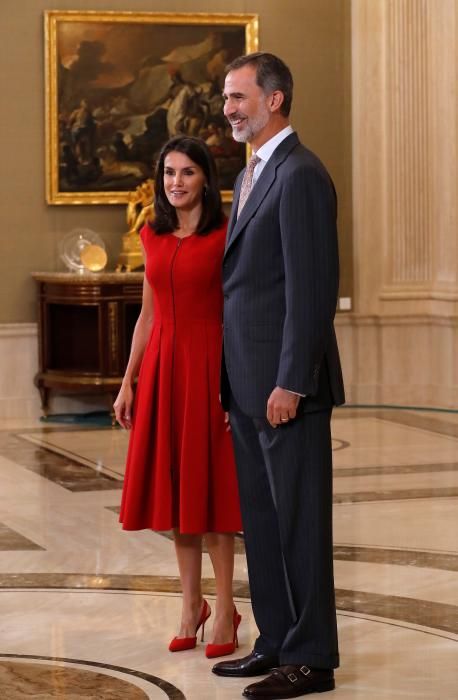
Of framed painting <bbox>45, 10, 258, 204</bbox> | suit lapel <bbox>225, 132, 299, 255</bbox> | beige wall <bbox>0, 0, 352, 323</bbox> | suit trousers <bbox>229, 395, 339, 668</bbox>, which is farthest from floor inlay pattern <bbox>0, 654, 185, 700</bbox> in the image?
framed painting <bbox>45, 10, 258, 204</bbox>

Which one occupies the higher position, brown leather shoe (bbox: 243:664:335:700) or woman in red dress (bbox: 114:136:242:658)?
woman in red dress (bbox: 114:136:242:658)

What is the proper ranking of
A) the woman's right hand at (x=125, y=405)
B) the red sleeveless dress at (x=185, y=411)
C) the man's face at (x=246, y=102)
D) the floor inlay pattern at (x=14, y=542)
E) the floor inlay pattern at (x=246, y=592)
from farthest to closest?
the floor inlay pattern at (x=14, y=542), the floor inlay pattern at (x=246, y=592), the woman's right hand at (x=125, y=405), the red sleeveless dress at (x=185, y=411), the man's face at (x=246, y=102)

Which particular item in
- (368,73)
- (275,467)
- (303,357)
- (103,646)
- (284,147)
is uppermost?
(368,73)

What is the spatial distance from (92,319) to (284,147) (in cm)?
816

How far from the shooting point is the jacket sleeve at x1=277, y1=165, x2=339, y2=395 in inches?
163

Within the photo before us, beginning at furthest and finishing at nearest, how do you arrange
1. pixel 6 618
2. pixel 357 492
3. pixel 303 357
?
pixel 357 492 < pixel 6 618 < pixel 303 357

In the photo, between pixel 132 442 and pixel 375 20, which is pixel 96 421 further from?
pixel 132 442

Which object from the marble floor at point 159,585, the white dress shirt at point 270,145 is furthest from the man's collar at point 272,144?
Answer: the marble floor at point 159,585

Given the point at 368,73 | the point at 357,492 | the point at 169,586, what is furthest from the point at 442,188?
the point at 169,586

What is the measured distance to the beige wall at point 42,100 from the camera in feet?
39.2

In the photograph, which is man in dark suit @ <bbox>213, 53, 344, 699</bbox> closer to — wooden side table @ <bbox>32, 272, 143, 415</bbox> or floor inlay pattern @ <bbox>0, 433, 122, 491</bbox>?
floor inlay pattern @ <bbox>0, 433, 122, 491</bbox>

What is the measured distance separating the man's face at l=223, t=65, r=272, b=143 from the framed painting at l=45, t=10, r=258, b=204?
25.9 feet

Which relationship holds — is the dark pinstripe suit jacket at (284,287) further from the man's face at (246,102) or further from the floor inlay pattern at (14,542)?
the floor inlay pattern at (14,542)

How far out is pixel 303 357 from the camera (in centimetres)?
415
